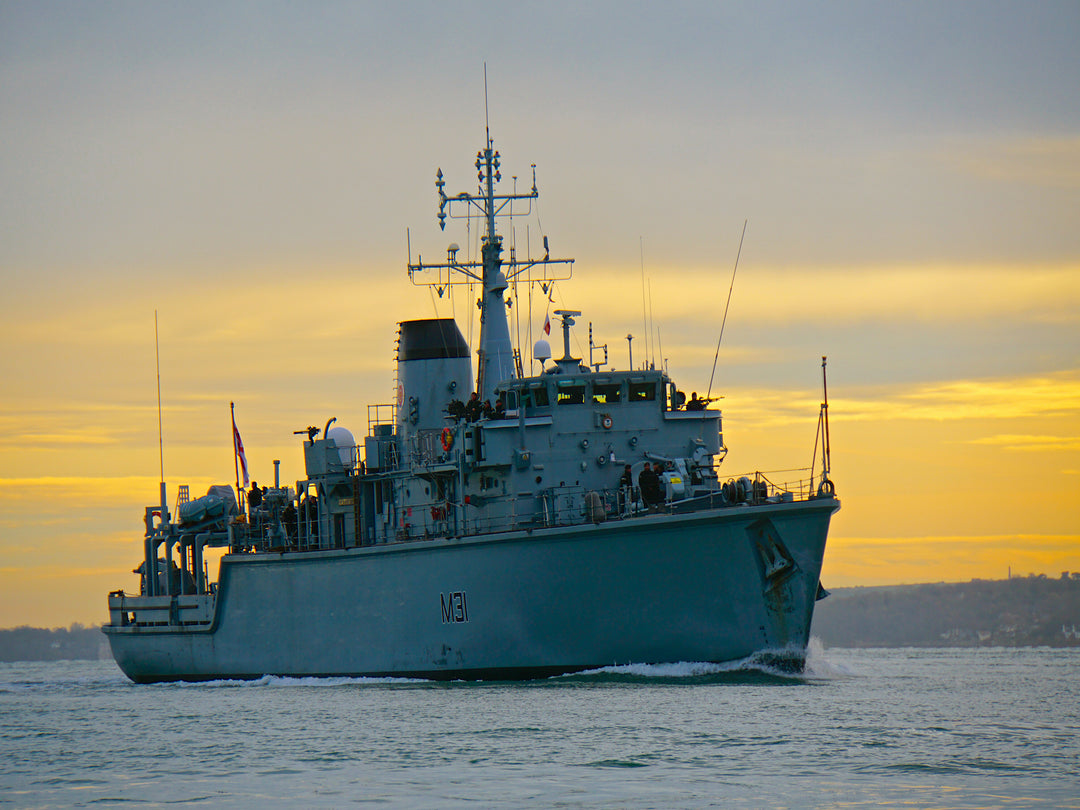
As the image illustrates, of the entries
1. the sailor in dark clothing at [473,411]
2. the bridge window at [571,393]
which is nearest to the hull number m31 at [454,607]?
the sailor in dark clothing at [473,411]

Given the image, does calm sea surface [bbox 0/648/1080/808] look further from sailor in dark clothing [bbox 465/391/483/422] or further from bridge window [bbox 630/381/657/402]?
bridge window [bbox 630/381/657/402]

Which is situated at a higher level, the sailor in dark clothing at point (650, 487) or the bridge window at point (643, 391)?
the bridge window at point (643, 391)

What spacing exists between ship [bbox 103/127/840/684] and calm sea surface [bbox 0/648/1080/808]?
3.76 feet

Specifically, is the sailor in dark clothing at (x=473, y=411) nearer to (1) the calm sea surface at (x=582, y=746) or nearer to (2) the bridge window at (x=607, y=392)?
(2) the bridge window at (x=607, y=392)

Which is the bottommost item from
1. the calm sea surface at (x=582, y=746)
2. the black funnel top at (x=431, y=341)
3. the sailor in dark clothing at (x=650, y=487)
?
Answer: the calm sea surface at (x=582, y=746)

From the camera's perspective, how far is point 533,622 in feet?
92.0

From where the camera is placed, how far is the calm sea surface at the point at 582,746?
1614cm

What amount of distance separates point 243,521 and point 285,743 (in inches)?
743

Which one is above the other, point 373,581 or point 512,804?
point 373,581

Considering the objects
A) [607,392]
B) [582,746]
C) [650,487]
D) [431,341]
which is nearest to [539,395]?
[607,392]

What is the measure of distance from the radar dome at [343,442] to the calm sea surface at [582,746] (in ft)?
25.3

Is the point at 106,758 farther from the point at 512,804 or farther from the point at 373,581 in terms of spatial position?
the point at 373,581

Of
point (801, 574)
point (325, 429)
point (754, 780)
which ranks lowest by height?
point (754, 780)

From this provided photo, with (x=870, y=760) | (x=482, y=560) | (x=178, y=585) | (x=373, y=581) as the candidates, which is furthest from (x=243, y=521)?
(x=870, y=760)
